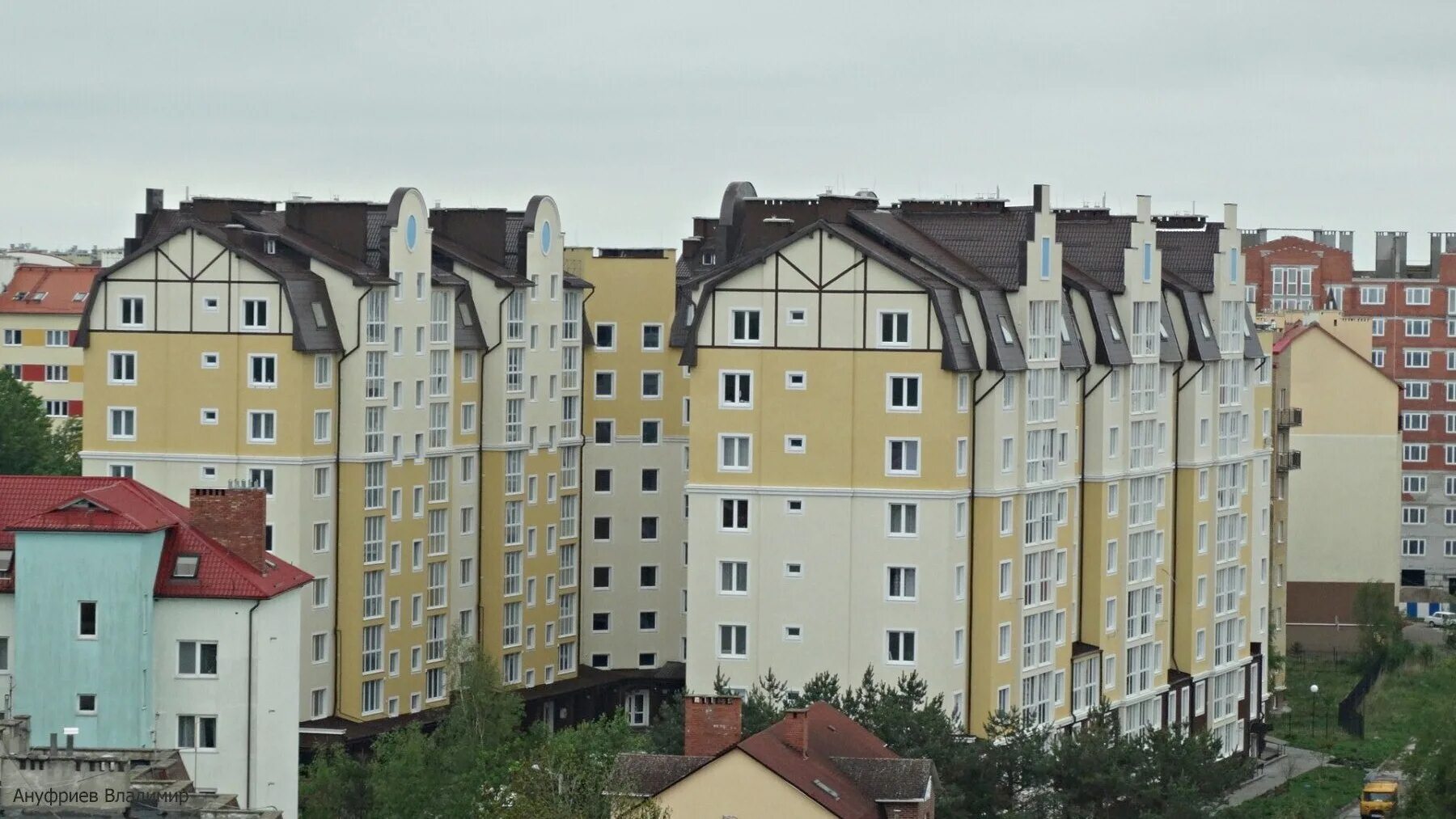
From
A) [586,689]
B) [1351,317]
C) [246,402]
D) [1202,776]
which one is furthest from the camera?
[1351,317]

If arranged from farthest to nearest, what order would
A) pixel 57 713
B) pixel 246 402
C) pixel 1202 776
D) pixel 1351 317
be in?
pixel 1351 317, pixel 246 402, pixel 1202 776, pixel 57 713

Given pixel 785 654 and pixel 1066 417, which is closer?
pixel 785 654

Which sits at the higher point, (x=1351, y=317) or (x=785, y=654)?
(x=1351, y=317)

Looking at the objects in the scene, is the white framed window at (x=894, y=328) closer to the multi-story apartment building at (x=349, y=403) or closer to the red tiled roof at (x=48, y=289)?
the multi-story apartment building at (x=349, y=403)

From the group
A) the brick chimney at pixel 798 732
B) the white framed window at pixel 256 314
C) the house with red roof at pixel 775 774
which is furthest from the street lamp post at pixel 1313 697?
the brick chimney at pixel 798 732

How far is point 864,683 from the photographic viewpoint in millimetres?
81875

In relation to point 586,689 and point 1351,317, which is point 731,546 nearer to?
point 586,689

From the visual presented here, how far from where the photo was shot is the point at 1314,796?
4043 inches

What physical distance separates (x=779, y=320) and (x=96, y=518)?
77.1ft

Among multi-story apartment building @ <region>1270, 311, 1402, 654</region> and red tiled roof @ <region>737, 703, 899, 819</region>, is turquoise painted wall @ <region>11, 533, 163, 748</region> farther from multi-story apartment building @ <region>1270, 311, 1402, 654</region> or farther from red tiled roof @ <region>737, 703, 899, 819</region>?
multi-story apartment building @ <region>1270, 311, 1402, 654</region>

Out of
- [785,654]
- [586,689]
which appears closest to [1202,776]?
[785,654]

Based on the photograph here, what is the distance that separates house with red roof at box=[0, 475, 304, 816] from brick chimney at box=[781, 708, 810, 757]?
39.5ft

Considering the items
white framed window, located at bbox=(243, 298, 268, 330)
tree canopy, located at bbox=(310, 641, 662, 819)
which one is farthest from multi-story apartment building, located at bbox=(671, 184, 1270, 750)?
white framed window, located at bbox=(243, 298, 268, 330)

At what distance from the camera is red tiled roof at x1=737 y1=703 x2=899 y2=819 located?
208ft
